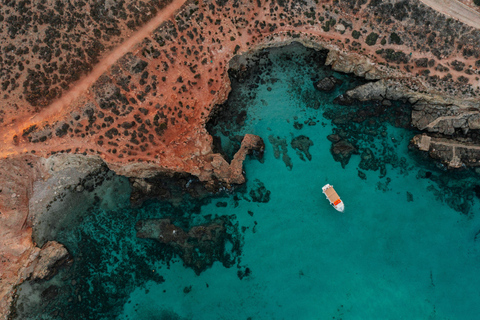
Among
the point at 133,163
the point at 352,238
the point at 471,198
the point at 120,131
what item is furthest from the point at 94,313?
the point at 471,198

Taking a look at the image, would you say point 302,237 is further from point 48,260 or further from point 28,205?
point 28,205

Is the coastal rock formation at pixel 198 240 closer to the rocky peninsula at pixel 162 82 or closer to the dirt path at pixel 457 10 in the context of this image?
the rocky peninsula at pixel 162 82

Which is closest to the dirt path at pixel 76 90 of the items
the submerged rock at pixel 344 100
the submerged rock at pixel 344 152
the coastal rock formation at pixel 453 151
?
the submerged rock at pixel 344 100

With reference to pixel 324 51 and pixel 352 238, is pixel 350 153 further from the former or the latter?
pixel 324 51

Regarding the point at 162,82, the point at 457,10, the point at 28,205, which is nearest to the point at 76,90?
the point at 162,82

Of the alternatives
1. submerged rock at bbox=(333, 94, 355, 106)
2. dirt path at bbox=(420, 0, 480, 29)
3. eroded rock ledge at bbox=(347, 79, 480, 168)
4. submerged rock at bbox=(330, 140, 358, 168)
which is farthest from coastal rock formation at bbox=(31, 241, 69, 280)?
dirt path at bbox=(420, 0, 480, 29)
